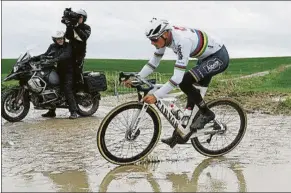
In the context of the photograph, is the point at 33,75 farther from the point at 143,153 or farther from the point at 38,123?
the point at 143,153

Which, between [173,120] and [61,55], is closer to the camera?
[173,120]

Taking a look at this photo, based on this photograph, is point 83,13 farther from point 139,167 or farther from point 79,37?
point 139,167

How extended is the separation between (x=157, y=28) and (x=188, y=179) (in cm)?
189

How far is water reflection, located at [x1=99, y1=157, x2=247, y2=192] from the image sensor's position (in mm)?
6316

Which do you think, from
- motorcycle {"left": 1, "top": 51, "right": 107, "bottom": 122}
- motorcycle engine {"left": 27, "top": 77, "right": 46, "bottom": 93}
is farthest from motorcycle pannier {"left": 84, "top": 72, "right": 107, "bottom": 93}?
motorcycle engine {"left": 27, "top": 77, "right": 46, "bottom": 93}

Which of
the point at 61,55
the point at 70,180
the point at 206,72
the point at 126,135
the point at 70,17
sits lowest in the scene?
the point at 70,180

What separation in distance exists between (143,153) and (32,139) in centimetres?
261

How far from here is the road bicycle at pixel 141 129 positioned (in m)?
7.45

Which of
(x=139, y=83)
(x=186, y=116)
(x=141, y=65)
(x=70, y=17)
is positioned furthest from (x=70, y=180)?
(x=141, y=65)

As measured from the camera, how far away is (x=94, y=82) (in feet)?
42.4

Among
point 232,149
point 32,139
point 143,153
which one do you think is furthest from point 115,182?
point 32,139

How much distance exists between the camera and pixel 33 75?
12.2 m

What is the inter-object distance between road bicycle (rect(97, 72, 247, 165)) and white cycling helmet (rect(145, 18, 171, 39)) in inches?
23.8

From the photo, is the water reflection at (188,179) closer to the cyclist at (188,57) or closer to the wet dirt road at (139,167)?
the wet dirt road at (139,167)
